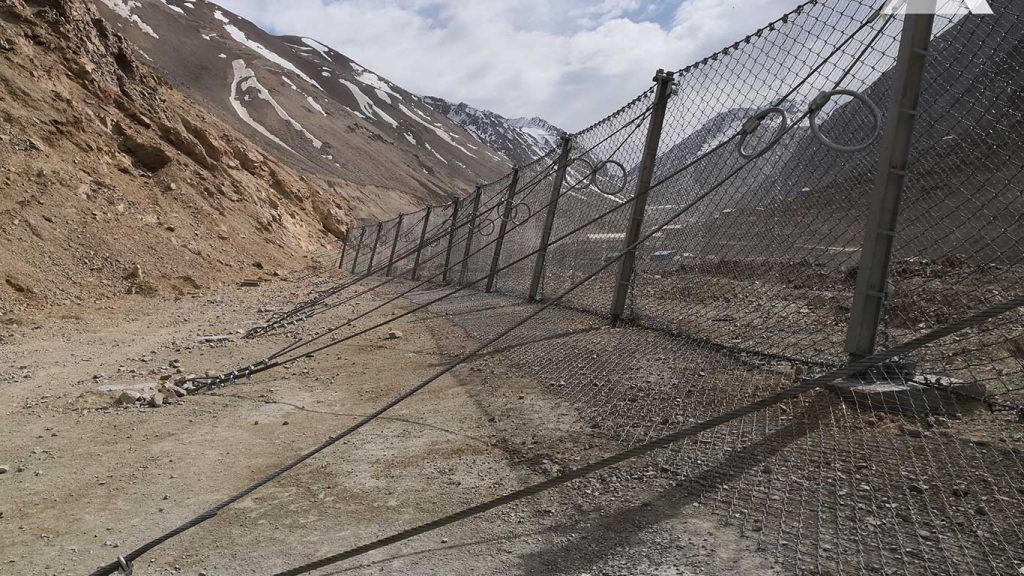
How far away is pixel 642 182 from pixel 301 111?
52377mm

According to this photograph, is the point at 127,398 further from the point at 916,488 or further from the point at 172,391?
the point at 916,488

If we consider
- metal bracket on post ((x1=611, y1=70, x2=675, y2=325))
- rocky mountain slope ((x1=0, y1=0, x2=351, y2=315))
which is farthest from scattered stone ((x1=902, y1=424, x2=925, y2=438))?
Answer: rocky mountain slope ((x1=0, y1=0, x2=351, y2=315))

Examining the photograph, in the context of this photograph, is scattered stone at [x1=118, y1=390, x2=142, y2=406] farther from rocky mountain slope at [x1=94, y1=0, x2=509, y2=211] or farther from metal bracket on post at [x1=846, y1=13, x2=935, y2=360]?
rocky mountain slope at [x1=94, y1=0, x2=509, y2=211]

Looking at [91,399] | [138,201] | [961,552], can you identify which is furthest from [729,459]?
[138,201]

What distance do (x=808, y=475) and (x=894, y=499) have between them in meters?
0.23

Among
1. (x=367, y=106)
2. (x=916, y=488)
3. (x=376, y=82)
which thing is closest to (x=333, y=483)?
(x=916, y=488)

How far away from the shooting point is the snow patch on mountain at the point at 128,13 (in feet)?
178

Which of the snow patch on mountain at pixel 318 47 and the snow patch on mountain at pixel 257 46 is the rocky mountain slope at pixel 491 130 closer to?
the snow patch on mountain at pixel 318 47

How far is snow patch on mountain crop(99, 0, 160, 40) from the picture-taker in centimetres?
5431

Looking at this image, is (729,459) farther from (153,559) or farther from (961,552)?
(153,559)

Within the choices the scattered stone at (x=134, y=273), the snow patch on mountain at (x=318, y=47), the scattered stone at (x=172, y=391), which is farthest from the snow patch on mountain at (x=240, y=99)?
the snow patch on mountain at (x=318, y=47)

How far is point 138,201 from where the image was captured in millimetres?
11312

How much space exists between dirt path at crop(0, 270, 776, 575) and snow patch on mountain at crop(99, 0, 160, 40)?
202ft

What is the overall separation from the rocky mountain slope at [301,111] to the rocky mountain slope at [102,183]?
22.2m
